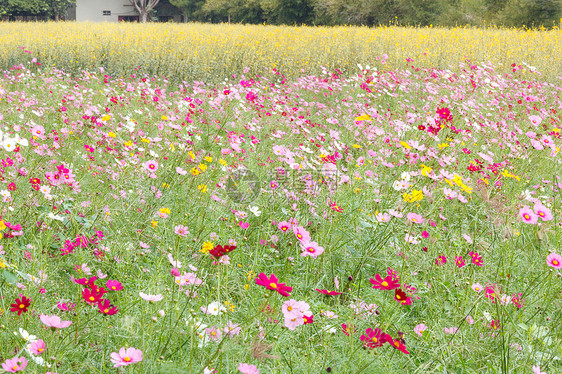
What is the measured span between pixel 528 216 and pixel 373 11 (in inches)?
922

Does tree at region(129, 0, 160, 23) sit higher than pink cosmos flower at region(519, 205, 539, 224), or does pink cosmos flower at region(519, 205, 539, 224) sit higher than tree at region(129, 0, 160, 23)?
tree at region(129, 0, 160, 23)

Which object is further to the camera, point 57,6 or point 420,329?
point 57,6

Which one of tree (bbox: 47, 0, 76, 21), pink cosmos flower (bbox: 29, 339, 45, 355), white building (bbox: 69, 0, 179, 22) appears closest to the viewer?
pink cosmos flower (bbox: 29, 339, 45, 355)

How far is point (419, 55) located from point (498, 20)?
592 inches

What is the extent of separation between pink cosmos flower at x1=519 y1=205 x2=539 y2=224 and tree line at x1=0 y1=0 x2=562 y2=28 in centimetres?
1630

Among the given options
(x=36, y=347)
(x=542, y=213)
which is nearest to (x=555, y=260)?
(x=542, y=213)

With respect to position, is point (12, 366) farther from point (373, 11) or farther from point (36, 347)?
point (373, 11)

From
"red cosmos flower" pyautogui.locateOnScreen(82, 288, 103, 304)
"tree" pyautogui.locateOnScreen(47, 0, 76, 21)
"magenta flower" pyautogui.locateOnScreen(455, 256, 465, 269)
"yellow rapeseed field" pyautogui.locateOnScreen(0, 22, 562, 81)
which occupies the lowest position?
"magenta flower" pyautogui.locateOnScreen(455, 256, 465, 269)

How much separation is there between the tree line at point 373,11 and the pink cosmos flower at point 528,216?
1630 cm

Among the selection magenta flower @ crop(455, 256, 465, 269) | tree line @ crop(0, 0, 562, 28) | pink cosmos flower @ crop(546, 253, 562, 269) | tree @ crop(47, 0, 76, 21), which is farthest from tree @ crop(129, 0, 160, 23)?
pink cosmos flower @ crop(546, 253, 562, 269)

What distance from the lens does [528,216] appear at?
162cm

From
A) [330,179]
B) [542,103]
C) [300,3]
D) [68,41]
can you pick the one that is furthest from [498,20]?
[330,179]

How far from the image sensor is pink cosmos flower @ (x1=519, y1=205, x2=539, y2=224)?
1537 millimetres

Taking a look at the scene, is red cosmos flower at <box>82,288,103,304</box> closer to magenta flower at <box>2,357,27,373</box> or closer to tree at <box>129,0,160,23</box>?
magenta flower at <box>2,357,27,373</box>
